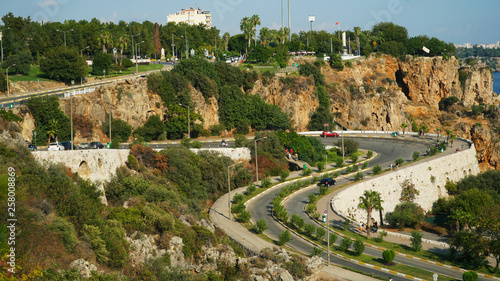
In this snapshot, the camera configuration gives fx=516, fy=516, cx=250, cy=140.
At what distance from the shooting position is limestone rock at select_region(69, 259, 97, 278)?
1182 inches

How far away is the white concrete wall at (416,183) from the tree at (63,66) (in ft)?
157

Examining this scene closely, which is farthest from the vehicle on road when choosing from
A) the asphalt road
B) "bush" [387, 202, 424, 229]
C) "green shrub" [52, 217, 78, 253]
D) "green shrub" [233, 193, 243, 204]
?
"green shrub" [52, 217, 78, 253]

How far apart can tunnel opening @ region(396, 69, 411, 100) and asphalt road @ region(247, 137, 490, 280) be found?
4724 cm

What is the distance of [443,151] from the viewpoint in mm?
79875

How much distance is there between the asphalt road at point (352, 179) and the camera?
134 feet

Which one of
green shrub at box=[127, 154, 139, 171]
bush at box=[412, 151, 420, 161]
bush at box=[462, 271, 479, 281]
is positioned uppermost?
green shrub at box=[127, 154, 139, 171]

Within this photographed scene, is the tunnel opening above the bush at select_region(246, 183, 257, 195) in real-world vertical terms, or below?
above

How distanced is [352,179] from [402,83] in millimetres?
77603

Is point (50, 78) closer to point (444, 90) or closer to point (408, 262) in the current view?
point (408, 262)

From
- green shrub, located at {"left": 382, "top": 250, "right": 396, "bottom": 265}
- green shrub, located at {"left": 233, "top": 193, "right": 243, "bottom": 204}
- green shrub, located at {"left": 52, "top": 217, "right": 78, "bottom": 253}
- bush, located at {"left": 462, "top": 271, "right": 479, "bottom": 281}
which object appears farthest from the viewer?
green shrub, located at {"left": 233, "top": 193, "right": 243, "bottom": 204}

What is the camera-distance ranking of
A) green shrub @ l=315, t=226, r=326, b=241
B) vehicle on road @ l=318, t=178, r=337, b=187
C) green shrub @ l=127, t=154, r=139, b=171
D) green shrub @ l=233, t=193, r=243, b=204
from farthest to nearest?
vehicle on road @ l=318, t=178, r=337, b=187 → green shrub @ l=233, t=193, r=243, b=204 → green shrub @ l=127, t=154, r=139, b=171 → green shrub @ l=315, t=226, r=326, b=241

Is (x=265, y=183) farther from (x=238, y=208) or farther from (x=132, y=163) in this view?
(x=132, y=163)

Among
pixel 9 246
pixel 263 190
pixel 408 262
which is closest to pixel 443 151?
pixel 263 190

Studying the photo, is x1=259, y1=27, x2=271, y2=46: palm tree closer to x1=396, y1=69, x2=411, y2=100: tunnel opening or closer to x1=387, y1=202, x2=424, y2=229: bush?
x1=396, y1=69, x2=411, y2=100: tunnel opening
